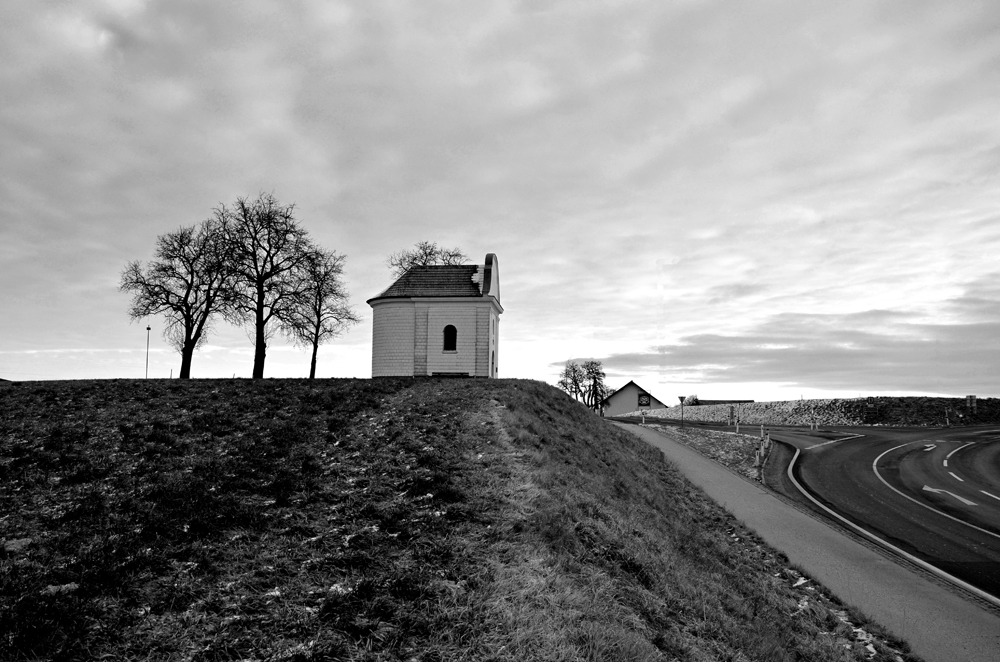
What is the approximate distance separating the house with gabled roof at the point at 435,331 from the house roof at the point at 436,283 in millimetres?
58

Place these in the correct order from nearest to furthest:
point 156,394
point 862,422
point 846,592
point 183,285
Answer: point 846,592
point 156,394
point 183,285
point 862,422

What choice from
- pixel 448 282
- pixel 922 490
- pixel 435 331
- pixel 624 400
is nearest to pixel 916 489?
pixel 922 490

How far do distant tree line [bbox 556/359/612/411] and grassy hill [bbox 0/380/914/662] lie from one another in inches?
3335

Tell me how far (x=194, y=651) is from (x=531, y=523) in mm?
5130

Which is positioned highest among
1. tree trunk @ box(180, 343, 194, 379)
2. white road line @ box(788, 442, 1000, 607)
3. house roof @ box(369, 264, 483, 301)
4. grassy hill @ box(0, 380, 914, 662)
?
house roof @ box(369, 264, 483, 301)

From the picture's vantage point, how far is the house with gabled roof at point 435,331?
32.1 metres

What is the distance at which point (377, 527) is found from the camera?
30.1ft

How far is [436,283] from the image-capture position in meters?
33.3

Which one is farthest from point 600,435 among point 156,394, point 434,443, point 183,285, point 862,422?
point 862,422

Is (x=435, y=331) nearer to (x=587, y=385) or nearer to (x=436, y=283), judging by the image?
(x=436, y=283)

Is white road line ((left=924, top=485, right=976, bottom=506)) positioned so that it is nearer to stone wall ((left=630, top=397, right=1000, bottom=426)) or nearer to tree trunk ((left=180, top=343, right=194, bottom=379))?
stone wall ((left=630, top=397, right=1000, bottom=426))

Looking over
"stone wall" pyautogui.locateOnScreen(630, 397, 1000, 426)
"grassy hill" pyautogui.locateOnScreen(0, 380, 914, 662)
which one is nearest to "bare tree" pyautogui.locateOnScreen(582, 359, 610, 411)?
"stone wall" pyautogui.locateOnScreen(630, 397, 1000, 426)

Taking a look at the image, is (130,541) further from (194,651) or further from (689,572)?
(689,572)

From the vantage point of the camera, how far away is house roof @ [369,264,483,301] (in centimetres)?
3259
